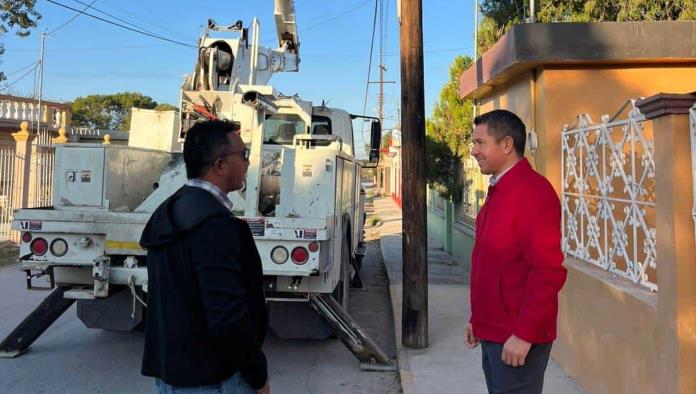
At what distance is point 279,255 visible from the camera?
14.5 ft

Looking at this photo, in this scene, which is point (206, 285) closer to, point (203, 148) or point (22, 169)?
point (203, 148)

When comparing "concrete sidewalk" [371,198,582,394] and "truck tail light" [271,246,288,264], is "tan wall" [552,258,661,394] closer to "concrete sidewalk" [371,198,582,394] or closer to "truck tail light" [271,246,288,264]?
"concrete sidewalk" [371,198,582,394]

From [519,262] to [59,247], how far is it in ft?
12.7

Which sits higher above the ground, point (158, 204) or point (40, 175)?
point (40, 175)

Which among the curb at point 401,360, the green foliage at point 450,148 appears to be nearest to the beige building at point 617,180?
the curb at point 401,360

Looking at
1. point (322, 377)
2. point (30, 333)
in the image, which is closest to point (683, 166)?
point (322, 377)

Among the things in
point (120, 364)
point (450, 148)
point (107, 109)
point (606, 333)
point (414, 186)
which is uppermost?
point (107, 109)

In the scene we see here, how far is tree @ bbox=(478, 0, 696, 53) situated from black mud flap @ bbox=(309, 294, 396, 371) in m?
7.07

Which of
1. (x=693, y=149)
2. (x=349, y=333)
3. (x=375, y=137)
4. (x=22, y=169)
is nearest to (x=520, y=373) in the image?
(x=693, y=149)

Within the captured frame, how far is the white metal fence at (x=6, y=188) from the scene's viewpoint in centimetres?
1286

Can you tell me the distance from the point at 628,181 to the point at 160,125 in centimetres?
474

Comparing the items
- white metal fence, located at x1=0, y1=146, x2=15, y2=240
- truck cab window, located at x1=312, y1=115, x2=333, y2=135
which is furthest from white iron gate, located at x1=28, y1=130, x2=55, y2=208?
truck cab window, located at x1=312, y1=115, x2=333, y2=135

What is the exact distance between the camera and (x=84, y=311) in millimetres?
5391

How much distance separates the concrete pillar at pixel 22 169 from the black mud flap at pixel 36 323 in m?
8.73
